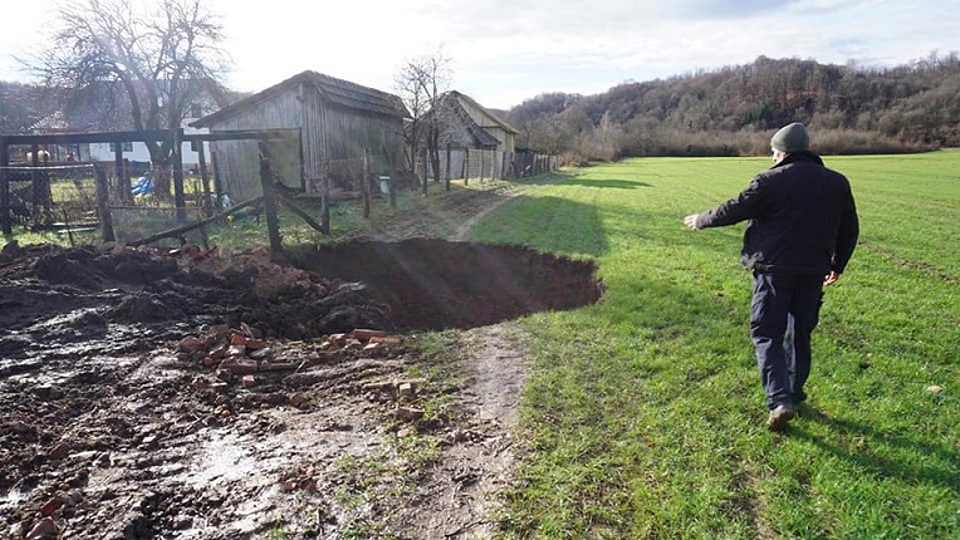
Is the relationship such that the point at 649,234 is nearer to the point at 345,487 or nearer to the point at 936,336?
the point at 936,336

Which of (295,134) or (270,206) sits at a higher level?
(295,134)

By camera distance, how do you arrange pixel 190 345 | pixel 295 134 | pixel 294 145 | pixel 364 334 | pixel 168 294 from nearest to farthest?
pixel 190 345 → pixel 364 334 → pixel 168 294 → pixel 295 134 → pixel 294 145

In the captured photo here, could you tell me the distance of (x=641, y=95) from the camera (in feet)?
414

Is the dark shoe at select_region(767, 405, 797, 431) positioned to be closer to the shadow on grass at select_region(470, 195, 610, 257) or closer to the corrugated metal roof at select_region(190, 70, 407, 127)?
the shadow on grass at select_region(470, 195, 610, 257)

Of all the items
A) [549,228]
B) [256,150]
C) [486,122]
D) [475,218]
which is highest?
[486,122]

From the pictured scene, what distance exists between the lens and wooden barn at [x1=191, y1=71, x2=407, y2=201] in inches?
672

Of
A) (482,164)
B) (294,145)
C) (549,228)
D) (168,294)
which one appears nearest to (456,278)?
(549,228)

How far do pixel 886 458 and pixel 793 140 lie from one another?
207cm

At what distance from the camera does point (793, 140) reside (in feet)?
11.6

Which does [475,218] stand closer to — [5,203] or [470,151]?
[5,203]

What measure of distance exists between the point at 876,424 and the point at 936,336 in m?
2.53

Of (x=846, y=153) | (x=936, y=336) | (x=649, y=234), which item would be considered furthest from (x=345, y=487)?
(x=846, y=153)

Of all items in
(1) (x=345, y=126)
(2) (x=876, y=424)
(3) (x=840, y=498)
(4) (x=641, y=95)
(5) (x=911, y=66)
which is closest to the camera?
(3) (x=840, y=498)

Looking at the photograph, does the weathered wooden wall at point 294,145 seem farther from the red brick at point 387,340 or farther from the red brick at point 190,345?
the red brick at point 387,340
